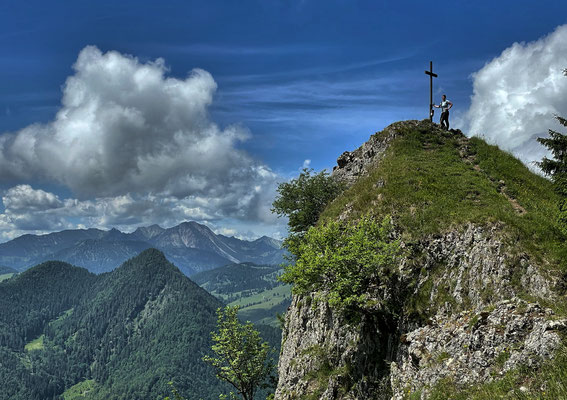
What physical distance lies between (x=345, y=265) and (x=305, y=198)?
2362 centimetres

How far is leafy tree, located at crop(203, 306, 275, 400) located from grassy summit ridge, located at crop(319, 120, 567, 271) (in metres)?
18.0

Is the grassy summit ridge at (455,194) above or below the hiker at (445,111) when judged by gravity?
below

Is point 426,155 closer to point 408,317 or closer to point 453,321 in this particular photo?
point 408,317

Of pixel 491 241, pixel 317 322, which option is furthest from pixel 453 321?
pixel 317 322

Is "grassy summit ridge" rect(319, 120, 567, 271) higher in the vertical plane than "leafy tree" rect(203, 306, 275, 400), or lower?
higher

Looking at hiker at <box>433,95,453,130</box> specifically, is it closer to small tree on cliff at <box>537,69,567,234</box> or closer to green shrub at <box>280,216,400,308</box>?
small tree on cliff at <box>537,69,567,234</box>

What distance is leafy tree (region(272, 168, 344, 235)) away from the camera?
43375 millimetres

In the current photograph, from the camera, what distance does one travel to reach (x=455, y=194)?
94.7 feet

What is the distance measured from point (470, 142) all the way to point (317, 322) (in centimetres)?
3002

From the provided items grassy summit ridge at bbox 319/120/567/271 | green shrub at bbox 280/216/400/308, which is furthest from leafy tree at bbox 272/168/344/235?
green shrub at bbox 280/216/400/308

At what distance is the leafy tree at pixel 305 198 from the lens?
4338 cm

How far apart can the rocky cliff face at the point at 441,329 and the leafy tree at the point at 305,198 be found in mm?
13329

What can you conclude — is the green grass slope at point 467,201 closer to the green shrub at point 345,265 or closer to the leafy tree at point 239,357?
the green shrub at point 345,265

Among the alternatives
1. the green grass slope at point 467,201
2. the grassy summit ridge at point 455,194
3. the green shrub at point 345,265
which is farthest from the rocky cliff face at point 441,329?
the green shrub at point 345,265
